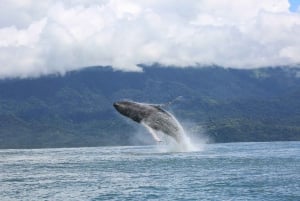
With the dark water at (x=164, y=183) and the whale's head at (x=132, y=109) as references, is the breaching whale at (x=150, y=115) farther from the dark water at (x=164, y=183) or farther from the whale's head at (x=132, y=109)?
the dark water at (x=164, y=183)

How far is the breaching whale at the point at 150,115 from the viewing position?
94.0m

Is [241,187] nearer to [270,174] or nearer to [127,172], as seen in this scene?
[270,174]

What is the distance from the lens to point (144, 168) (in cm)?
9169

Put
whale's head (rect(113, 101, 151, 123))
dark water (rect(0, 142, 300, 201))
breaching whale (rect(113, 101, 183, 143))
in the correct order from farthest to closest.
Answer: breaching whale (rect(113, 101, 183, 143)) < whale's head (rect(113, 101, 151, 123)) < dark water (rect(0, 142, 300, 201))

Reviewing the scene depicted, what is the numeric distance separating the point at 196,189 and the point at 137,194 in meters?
6.59

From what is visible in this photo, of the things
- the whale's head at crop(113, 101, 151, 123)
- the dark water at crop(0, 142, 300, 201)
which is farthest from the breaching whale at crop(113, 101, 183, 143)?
the dark water at crop(0, 142, 300, 201)

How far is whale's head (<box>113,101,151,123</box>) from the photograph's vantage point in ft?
307

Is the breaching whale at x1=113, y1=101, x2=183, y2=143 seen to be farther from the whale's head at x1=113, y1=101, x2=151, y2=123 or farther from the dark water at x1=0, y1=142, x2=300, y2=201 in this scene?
the dark water at x1=0, y1=142, x2=300, y2=201

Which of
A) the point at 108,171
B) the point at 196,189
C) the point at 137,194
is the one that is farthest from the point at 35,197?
the point at 108,171

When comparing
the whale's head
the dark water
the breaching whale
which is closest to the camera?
the dark water

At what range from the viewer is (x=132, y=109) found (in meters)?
94.4

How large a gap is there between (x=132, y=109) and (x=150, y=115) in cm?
338

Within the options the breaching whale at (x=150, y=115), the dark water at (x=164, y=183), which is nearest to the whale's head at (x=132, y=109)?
the breaching whale at (x=150, y=115)

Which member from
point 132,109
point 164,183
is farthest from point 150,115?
point 164,183
